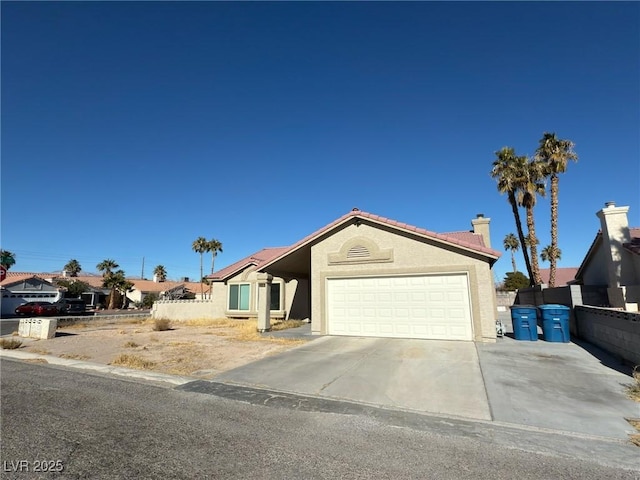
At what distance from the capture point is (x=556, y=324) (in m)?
11.5

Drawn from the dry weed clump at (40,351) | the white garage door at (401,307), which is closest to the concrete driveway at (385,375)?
the white garage door at (401,307)

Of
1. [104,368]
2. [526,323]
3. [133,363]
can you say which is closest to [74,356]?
[104,368]

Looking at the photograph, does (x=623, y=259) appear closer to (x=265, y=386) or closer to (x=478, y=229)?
(x=478, y=229)

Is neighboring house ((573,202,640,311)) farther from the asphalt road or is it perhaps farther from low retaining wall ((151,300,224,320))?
low retaining wall ((151,300,224,320))

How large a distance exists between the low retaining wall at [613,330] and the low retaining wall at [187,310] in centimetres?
1957

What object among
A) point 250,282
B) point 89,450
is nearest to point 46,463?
point 89,450

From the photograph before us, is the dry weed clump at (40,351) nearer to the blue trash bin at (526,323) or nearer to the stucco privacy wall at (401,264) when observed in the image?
the stucco privacy wall at (401,264)

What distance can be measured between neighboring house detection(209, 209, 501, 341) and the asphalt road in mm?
7800

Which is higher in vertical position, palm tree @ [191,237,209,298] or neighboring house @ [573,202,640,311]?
palm tree @ [191,237,209,298]

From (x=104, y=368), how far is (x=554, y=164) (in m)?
28.0

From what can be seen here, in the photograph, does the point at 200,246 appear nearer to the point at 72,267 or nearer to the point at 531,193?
the point at 72,267

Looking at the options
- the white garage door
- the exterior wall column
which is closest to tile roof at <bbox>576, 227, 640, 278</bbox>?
the white garage door

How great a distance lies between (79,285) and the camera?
50.6 metres

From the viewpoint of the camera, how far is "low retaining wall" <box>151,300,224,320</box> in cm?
2352
